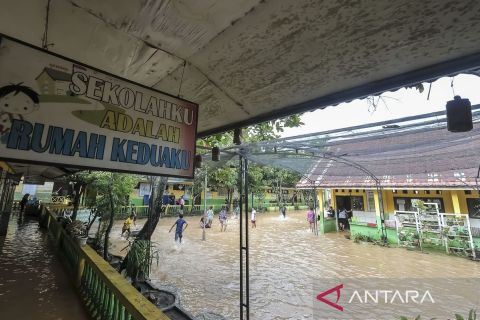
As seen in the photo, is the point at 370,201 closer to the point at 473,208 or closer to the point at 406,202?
the point at 406,202

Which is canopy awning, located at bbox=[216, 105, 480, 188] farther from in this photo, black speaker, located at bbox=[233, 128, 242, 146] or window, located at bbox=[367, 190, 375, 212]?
window, located at bbox=[367, 190, 375, 212]

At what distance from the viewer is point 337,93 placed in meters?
2.40

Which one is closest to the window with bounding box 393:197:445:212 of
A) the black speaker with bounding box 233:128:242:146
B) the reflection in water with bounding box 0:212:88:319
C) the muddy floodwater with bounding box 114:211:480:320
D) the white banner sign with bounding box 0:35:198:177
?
the muddy floodwater with bounding box 114:211:480:320

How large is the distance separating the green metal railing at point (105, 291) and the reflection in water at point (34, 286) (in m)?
0.26

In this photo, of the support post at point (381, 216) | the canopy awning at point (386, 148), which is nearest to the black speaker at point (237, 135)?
the canopy awning at point (386, 148)

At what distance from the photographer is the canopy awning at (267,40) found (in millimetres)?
1552

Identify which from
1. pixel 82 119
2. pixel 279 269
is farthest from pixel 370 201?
pixel 82 119

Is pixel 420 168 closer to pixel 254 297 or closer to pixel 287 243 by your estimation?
pixel 254 297

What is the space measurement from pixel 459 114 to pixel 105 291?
4696 mm

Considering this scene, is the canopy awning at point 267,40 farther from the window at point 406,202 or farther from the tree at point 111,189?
the window at point 406,202

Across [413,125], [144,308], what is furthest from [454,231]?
[144,308]

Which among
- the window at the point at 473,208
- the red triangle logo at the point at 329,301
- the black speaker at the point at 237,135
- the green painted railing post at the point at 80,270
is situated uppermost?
the black speaker at the point at 237,135

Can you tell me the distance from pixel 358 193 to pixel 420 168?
1037cm

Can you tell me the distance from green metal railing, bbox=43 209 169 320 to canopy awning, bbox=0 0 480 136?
2330 mm
